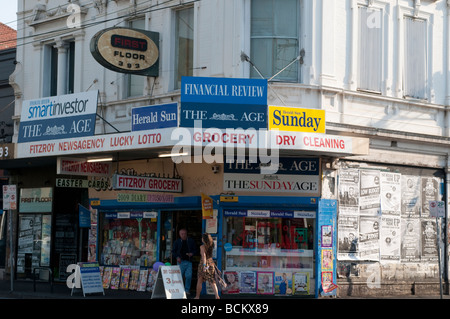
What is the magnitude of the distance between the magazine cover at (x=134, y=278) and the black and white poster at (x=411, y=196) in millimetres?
7888

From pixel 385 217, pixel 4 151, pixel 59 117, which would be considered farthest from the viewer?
pixel 4 151

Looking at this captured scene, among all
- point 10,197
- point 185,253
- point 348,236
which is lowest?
point 185,253

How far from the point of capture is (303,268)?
2155 cm

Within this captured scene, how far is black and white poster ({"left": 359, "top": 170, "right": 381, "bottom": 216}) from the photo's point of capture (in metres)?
22.3

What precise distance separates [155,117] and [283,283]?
5.51m

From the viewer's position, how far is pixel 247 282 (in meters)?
21.6

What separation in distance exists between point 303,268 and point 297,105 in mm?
4317

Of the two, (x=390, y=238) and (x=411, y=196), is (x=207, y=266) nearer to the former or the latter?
(x=390, y=238)

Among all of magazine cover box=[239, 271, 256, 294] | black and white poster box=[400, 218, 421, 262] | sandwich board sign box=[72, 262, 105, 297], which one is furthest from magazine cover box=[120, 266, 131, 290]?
black and white poster box=[400, 218, 421, 262]

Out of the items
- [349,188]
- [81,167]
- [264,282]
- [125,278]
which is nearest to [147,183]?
[81,167]

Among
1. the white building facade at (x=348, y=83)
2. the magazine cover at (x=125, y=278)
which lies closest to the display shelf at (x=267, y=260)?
the white building facade at (x=348, y=83)

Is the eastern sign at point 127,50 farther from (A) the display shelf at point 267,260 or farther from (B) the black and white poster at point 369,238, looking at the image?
(B) the black and white poster at point 369,238

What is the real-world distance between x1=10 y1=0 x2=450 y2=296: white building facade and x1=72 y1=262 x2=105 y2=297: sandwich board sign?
3.60 meters

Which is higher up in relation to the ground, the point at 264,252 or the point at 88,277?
the point at 264,252
